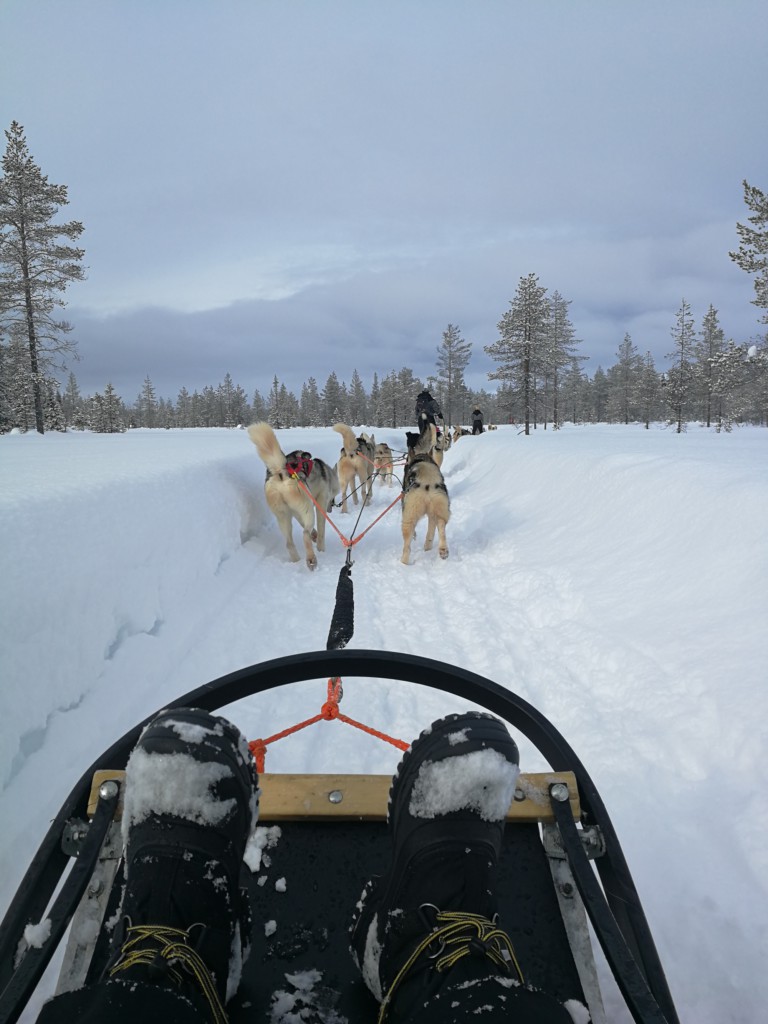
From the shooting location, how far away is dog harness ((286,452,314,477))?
6613 millimetres

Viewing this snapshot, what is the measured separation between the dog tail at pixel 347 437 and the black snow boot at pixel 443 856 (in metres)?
8.25

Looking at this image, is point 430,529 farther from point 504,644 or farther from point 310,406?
point 310,406

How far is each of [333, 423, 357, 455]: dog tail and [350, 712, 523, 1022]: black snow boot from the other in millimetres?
8248

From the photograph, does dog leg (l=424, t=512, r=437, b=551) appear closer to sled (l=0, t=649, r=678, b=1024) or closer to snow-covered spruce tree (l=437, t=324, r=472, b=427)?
sled (l=0, t=649, r=678, b=1024)

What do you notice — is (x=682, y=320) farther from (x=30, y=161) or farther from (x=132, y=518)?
(x=132, y=518)

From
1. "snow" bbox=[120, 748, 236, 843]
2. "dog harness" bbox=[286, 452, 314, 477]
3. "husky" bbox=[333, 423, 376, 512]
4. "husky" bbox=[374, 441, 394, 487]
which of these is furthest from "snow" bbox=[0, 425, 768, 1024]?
"husky" bbox=[374, 441, 394, 487]

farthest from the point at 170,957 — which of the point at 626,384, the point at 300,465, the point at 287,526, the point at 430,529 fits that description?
the point at 626,384

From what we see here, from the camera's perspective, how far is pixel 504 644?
4.04 meters

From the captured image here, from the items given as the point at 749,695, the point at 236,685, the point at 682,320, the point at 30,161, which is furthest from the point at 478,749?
the point at 682,320

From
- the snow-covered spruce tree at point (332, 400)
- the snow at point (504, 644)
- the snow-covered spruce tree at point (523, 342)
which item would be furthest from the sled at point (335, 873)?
the snow-covered spruce tree at point (332, 400)

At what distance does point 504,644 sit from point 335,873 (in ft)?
8.51

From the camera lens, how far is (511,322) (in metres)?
30.9

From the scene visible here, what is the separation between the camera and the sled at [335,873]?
1.13 meters

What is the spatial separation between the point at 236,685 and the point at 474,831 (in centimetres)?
76
